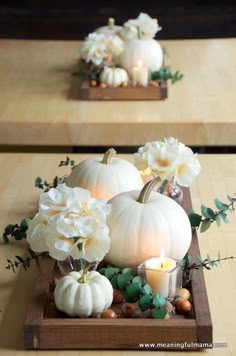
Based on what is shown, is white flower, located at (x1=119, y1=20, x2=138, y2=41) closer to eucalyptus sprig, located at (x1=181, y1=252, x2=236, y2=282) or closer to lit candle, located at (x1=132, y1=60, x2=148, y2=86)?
lit candle, located at (x1=132, y1=60, x2=148, y2=86)

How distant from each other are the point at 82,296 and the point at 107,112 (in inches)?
54.5

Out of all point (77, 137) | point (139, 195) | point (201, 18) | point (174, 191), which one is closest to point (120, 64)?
point (77, 137)

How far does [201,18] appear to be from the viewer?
16.2 feet

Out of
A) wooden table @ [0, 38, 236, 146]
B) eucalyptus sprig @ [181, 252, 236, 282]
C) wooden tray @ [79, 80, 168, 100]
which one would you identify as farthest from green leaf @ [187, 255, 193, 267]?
wooden tray @ [79, 80, 168, 100]

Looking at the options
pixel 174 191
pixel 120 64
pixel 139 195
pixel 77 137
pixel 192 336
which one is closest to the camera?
pixel 192 336

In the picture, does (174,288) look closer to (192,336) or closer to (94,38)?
(192,336)

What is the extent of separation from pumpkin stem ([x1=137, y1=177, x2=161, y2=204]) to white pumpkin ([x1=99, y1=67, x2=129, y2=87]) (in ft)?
4.33

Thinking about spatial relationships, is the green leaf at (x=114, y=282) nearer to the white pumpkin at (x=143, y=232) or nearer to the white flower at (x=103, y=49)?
the white pumpkin at (x=143, y=232)

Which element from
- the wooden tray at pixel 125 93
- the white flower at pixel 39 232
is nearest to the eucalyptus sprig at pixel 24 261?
the white flower at pixel 39 232

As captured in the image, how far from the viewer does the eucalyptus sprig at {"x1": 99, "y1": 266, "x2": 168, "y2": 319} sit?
1260 millimetres

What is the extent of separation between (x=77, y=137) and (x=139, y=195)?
1.05 metres

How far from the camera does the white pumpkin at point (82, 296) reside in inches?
49.6

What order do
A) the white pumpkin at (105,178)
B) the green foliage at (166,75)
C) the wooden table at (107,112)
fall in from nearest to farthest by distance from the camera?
the white pumpkin at (105,178) < the wooden table at (107,112) < the green foliage at (166,75)

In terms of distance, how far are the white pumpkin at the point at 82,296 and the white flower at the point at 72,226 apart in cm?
4
